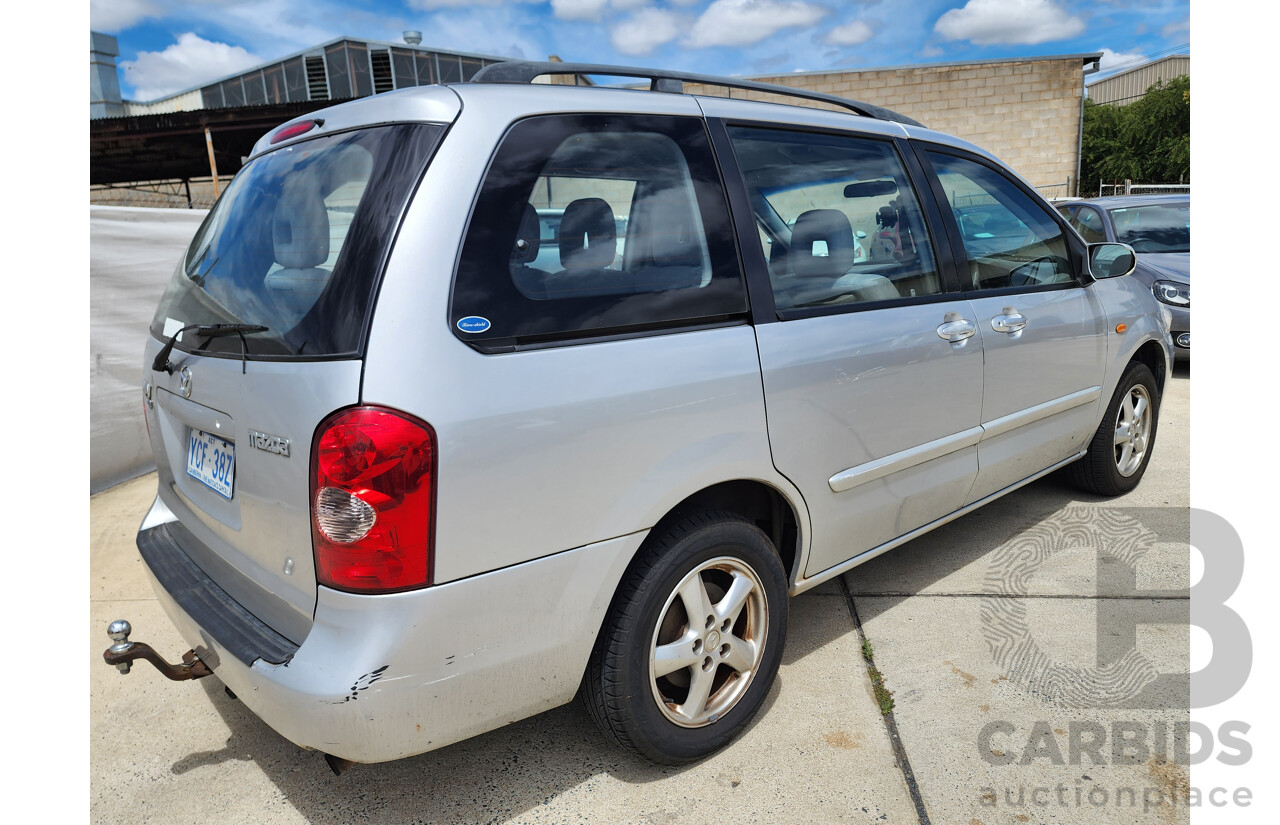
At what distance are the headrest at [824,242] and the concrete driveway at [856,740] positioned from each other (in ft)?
4.45

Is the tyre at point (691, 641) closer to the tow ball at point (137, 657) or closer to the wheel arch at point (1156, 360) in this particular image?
the tow ball at point (137, 657)

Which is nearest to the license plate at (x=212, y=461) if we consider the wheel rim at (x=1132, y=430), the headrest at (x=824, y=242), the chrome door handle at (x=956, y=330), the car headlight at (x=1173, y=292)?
the headrest at (x=824, y=242)

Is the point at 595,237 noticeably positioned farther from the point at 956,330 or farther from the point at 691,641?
the point at 956,330

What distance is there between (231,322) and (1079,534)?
3655 millimetres

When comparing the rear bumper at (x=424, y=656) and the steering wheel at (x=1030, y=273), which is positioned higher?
the steering wheel at (x=1030, y=273)

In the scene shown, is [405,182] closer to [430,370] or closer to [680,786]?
[430,370]

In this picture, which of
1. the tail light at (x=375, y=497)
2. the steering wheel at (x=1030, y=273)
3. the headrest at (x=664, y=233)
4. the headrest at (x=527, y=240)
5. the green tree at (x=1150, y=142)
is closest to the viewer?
the tail light at (x=375, y=497)

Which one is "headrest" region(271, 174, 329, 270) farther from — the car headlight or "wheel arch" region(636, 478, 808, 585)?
the car headlight

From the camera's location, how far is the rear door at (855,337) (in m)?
2.35

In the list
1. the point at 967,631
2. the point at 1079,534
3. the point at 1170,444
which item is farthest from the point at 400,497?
the point at 1170,444

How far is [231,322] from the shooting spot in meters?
2.01

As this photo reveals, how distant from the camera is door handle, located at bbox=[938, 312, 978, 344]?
2.80 m

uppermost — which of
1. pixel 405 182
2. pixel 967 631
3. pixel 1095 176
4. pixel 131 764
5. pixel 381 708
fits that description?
pixel 1095 176

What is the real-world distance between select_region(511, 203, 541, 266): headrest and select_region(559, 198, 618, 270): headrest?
0.08 meters
